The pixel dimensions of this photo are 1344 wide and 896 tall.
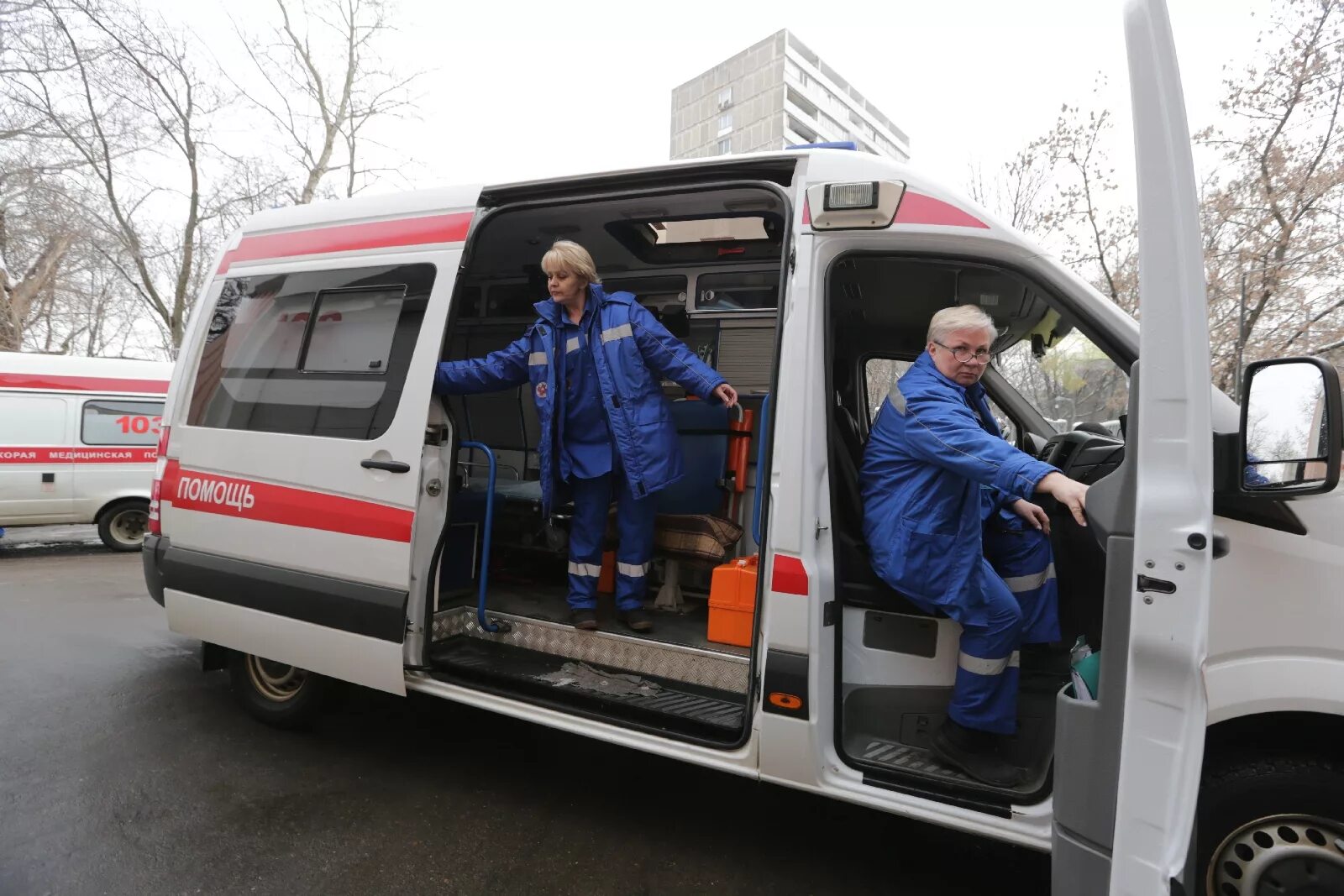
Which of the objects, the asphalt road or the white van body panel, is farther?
the white van body panel

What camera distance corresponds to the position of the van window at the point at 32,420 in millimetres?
7816

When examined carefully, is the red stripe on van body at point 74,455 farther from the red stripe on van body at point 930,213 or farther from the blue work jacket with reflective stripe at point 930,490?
the red stripe on van body at point 930,213

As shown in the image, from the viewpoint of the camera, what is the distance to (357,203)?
3.21 metres

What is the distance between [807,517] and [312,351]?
7.75 ft

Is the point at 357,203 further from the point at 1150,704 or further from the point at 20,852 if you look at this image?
the point at 1150,704

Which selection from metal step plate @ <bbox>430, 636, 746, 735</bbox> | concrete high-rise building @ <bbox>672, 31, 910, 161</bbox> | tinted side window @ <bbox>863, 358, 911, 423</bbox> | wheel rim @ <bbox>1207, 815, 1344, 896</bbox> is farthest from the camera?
concrete high-rise building @ <bbox>672, 31, 910, 161</bbox>

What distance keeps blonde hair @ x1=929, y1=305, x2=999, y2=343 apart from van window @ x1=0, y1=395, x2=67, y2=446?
31.3 ft

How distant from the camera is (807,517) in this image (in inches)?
87.9

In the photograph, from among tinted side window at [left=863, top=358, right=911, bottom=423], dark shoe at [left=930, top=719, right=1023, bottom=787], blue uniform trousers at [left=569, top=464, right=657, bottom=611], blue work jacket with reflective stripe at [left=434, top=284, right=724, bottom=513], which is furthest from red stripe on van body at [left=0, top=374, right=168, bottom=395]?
dark shoe at [left=930, top=719, right=1023, bottom=787]

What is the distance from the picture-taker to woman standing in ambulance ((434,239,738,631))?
296 cm

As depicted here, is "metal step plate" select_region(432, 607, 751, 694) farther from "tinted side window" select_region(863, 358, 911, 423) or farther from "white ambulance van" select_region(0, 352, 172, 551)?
"white ambulance van" select_region(0, 352, 172, 551)

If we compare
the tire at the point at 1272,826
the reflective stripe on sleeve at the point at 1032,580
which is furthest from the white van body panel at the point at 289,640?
the tire at the point at 1272,826

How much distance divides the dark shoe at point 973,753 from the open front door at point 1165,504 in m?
0.72

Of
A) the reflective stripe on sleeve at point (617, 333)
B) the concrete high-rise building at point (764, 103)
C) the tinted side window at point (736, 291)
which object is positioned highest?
the concrete high-rise building at point (764, 103)
